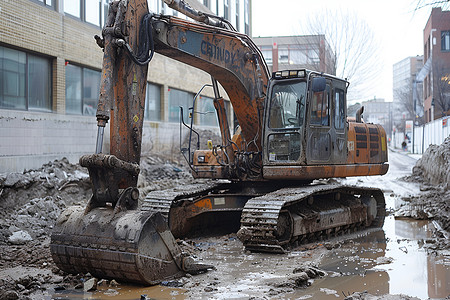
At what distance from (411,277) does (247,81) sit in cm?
434

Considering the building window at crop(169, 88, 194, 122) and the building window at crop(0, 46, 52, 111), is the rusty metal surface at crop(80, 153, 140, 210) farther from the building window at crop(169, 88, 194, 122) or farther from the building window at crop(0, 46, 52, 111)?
the building window at crop(169, 88, 194, 122)

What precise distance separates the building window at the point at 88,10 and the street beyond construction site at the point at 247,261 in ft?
15.6

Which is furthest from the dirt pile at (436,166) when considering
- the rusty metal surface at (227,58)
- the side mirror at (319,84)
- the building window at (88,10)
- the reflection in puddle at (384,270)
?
the building window at (88,10)

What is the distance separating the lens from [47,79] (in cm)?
1434

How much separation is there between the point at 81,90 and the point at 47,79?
4.97 ft

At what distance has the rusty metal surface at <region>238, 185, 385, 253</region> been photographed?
8.19 m

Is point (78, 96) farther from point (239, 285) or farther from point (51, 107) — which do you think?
point (239, 285)

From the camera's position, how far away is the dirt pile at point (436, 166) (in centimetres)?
1658

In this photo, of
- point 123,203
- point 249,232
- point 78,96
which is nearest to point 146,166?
point 78,96

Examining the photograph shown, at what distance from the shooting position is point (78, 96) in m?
15.6

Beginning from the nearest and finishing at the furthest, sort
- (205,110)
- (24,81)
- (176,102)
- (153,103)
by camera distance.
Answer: (24,81)
(153,103)
(176,102)
(205,110)

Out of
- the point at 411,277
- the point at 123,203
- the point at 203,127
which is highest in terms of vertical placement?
the point at 203,127

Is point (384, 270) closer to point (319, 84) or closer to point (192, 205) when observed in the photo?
point (319, 84)

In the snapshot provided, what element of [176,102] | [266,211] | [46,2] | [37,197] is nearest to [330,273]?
[266,211]
